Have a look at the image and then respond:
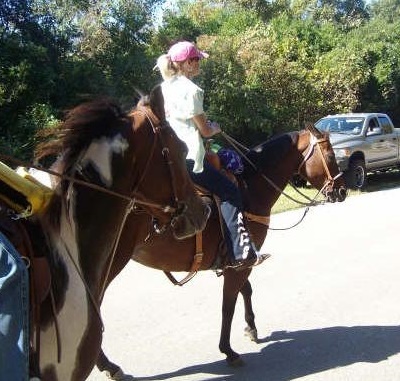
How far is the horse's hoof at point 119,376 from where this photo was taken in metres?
4.44

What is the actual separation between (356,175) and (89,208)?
1327cm

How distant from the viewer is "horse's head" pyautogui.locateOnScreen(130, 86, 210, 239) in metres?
2.82

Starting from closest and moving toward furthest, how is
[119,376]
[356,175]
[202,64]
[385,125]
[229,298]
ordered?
[119,376], [229,298], [356,175], [385,125], [202,64]

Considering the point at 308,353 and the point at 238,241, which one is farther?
the point at 308,353

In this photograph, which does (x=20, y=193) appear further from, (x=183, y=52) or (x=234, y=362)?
(x=234, y=362)

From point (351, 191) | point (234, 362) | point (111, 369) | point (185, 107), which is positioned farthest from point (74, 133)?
point (351, 191)

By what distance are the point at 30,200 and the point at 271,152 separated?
11.2 ft

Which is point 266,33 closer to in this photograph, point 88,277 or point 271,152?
point 271,152

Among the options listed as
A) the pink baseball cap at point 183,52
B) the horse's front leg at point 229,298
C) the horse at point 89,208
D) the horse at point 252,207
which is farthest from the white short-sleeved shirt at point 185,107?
the horse's front leg at point 229,298

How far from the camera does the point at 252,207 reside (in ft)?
16.8

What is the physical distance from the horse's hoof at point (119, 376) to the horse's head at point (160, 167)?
1.92 m

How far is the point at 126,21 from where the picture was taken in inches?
634

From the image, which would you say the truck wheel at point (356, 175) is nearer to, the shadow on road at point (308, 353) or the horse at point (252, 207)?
the horse at point (252, 207)

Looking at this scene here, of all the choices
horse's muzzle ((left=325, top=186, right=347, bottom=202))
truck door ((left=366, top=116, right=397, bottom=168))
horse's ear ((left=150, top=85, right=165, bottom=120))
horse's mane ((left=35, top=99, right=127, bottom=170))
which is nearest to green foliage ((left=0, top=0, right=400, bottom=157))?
horse's ear ((left=150, top=85, right=165, bottom=120))
